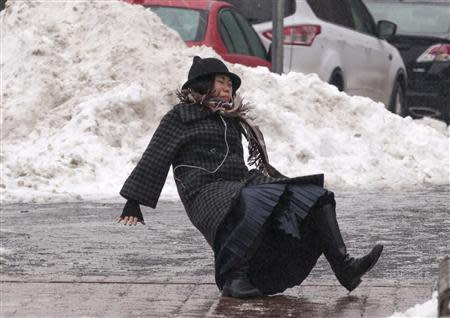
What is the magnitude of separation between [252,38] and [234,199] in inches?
383

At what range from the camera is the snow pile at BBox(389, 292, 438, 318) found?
642cm

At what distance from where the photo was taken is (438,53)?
808 inches

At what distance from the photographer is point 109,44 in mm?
16078

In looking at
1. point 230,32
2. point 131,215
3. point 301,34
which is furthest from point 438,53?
point 131,215

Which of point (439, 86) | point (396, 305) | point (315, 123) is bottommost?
point (439, 86)

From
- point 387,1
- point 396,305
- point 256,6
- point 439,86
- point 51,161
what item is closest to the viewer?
point 396,305

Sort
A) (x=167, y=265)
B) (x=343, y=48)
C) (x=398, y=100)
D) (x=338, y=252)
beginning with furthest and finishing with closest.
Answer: (x=398, y=100), (x=343, y=48), (x=167, y=265), (x=338, y=252)

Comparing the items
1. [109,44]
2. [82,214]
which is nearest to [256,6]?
[109,44]

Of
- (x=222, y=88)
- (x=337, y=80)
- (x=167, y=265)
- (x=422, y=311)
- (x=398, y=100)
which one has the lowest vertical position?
(x=398, y=100)

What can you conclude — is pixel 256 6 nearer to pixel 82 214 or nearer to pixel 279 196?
pixel 82 214

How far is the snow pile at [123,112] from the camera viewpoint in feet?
46.4

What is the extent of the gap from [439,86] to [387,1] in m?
2.07

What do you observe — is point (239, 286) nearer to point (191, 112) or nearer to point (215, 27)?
point (191, 112)

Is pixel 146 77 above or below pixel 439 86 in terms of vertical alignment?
above
